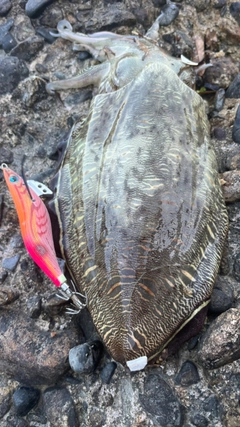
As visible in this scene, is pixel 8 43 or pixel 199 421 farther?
pixel 8 43

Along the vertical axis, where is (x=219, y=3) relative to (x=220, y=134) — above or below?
above

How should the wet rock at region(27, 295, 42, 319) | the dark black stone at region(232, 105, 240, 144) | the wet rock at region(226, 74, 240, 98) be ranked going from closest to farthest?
the wet rock at region(27, 295, 42, 319)
the dark black stone at region(232, 105, 240, 144)
the wet rock at region(226, 74, 240, 98)

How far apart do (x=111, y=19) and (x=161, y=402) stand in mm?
2925

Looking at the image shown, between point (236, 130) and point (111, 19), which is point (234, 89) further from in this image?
point (111, 19)

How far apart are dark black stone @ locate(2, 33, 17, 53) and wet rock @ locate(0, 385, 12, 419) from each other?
2613mm

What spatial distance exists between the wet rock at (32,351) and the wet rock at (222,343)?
29.4 inches

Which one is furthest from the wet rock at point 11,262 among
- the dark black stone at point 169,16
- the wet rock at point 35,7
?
the dark black stone at point 169,16

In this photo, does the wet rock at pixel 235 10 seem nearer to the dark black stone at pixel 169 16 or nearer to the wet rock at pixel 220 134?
the dark black stone at pixel 169 16

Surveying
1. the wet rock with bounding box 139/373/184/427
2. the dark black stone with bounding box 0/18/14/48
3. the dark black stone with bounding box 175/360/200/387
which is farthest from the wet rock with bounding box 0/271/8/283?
the dark black stone with bounding box 0/18/14/48

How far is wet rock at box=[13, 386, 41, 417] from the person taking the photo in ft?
8.18

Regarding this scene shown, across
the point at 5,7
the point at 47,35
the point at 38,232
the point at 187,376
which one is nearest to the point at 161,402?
the point at 187,376

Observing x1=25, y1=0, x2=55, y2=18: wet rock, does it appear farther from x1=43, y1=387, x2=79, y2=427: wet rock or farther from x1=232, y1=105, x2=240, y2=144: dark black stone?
x1=43, y1=387, x2=79, y2=427: wet rock

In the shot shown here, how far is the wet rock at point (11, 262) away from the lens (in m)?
2.84

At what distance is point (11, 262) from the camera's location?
2854 mm
